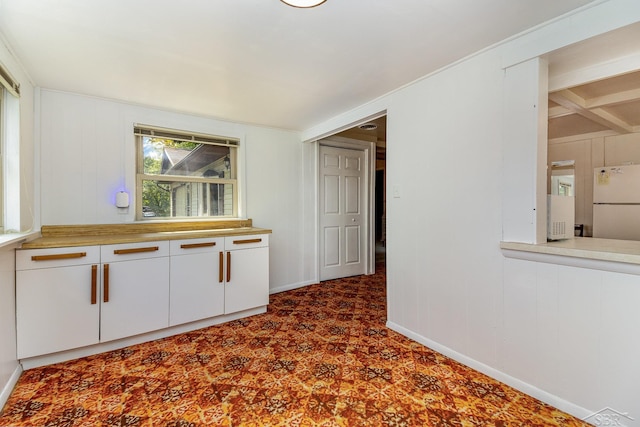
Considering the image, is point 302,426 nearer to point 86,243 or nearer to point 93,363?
point 93,363

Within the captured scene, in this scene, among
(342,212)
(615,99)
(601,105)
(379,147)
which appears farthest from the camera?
(379,147)

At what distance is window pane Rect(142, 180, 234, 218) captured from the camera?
10.2 ft

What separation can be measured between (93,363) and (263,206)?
2271mm

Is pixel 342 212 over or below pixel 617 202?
below

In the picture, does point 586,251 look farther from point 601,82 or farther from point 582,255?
point 601,82

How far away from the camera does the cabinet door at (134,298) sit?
2268mm

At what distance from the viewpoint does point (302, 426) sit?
1488mm

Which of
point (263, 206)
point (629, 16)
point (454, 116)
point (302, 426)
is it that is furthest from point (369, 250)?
point (629, 16)

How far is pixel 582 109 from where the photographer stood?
2703mm

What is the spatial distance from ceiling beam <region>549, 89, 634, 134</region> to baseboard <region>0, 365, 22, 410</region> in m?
4.36

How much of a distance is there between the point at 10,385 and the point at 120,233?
1361 millimetres

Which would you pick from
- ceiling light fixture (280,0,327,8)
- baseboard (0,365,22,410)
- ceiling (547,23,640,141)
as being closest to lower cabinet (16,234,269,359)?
baseboard (0,365,22,410)

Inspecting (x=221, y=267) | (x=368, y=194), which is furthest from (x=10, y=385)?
(x=368, y=194)

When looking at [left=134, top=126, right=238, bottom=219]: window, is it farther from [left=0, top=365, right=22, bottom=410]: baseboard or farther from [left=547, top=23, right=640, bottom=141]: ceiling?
[left=547, top=23, right=640, bottom=141]: ceiling
